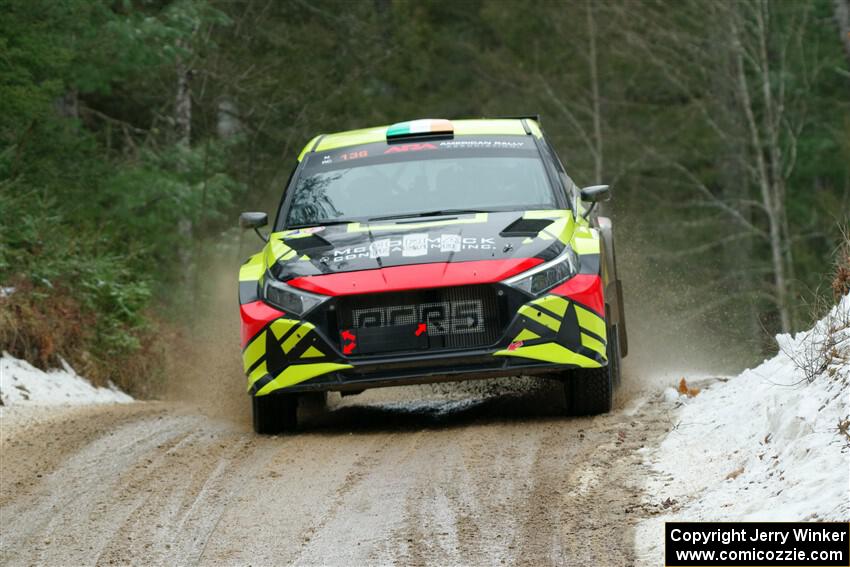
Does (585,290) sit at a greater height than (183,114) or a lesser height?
lesser

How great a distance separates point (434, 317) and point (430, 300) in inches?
4.2

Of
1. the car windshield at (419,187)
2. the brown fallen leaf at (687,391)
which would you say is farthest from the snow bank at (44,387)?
the brown fallen leaf at (687,391)

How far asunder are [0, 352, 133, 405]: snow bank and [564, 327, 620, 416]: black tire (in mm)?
4878

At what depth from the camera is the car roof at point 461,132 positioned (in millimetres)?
10172

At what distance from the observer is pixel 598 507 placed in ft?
20.7

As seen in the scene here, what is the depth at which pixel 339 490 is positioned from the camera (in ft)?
22.8

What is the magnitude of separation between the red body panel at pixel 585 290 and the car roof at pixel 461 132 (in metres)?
2.02

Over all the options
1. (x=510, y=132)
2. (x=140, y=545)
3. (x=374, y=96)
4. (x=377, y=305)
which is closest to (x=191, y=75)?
Answer: (x=374, y=96)

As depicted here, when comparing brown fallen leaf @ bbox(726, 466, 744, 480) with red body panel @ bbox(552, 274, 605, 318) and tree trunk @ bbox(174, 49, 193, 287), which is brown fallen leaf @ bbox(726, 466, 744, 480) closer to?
red body panel @ bbox(552, 274, 605, 318)

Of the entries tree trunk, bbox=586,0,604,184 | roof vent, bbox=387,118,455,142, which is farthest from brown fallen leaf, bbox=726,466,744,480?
tree trunk, bbox=586,0,604,184

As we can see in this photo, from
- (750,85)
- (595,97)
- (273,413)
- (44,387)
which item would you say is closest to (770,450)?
(273,413)

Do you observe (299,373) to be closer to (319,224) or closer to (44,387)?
(319,224)

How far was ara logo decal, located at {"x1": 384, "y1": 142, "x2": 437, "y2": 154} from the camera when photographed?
9945 mm

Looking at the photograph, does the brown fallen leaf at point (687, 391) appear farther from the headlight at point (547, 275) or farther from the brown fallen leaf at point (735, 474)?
the brown fallen leaf at point (735, 474)
